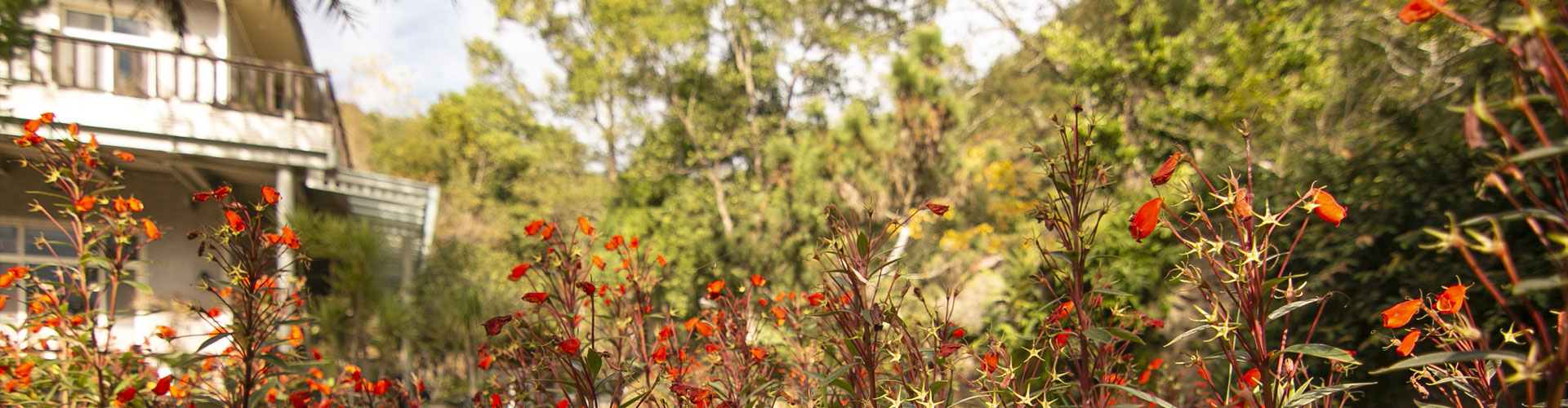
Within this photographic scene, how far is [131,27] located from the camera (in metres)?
5.52

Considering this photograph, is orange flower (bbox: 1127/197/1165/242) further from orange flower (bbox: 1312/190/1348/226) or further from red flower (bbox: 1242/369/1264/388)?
red flower (bbox: 1242/369/1264/388)

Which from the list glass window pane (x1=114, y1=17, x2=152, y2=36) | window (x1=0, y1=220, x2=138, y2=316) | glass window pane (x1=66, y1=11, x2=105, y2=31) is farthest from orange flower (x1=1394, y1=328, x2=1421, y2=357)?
glass window pane (x1=66, y1=11, x2=105, y2=31)

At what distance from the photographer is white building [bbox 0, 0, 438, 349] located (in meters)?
4.27

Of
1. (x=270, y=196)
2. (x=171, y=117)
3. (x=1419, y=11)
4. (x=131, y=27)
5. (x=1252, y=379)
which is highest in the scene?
(x=131, y=27)

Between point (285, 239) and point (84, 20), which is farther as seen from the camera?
point (84, 20)

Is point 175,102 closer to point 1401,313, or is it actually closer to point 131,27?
point 131,27

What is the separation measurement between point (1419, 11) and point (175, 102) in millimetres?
6195

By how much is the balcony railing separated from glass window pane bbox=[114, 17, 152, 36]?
0.43 m

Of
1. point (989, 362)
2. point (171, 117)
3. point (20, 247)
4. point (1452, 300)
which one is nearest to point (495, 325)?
point (989, 362)

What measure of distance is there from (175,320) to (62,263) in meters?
4.47

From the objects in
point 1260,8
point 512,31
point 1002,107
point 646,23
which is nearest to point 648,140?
point 646,23

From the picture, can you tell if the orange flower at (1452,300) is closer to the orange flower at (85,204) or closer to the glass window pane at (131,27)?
the orange flower at (85,204)

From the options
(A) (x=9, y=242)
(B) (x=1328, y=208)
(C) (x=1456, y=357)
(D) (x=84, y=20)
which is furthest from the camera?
(D) (x=84, y=20)

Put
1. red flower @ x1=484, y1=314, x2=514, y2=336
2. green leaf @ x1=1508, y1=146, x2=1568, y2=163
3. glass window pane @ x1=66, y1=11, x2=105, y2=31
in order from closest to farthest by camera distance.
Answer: green leaf @ x1=1508, y1=146, x2=1568, y2=163 → red flower @ x1=484, y1=314, x2=514, y2=336 → glass window pane @ x1=66, y1=11, x2=105, y2=31
